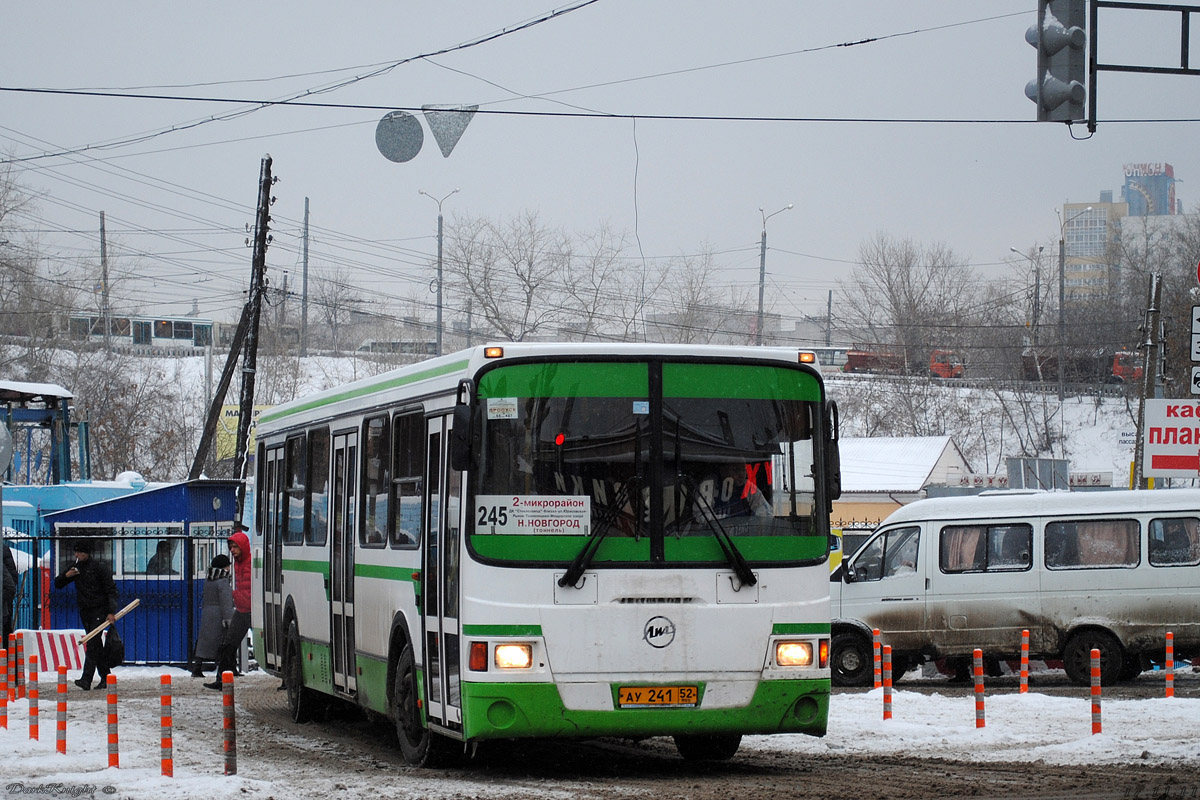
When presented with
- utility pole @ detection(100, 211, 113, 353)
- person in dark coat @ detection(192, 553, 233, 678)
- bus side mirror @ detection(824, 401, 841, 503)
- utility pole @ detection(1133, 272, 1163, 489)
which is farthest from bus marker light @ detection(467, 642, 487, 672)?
utility pole @ detection(100, 211, 113, 353)

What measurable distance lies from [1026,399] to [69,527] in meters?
52.0

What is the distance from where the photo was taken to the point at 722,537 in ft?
32.7

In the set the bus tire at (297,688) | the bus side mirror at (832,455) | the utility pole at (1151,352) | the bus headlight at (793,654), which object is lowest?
the bus tire at (297,688)

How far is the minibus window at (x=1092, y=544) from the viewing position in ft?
62.5

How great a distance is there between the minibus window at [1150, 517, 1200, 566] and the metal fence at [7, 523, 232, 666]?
45.4 ft

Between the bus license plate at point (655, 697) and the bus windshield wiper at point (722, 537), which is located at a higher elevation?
the bus windshield wiper at point (722, 537)

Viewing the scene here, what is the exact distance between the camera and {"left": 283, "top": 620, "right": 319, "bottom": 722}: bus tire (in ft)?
48.7

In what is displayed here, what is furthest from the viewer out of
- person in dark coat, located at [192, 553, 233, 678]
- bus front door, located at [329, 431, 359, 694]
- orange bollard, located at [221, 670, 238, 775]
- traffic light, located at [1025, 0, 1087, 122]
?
person in dark coat, located at [192, 553, 233, 678]

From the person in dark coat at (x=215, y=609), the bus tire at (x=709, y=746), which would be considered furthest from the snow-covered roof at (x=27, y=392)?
the bus tire at (x=709, y=746)

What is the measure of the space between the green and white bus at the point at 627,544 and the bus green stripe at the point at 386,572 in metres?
0.35

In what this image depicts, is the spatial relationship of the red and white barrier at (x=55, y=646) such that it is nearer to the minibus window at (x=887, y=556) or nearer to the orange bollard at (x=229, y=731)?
the minibus window at (x=887, y=556)

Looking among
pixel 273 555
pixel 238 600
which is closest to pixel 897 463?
pixel 238 600

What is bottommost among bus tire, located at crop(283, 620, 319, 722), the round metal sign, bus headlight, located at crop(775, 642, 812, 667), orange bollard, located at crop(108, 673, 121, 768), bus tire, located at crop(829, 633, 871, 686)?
bus tire, located at crop(829, 633, 871, 686)

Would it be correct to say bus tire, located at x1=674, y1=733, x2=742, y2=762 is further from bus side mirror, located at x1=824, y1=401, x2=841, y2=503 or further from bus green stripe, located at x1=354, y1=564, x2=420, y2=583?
bus green stripe, located at x1=354, y1=564, x2=420, y2=583
